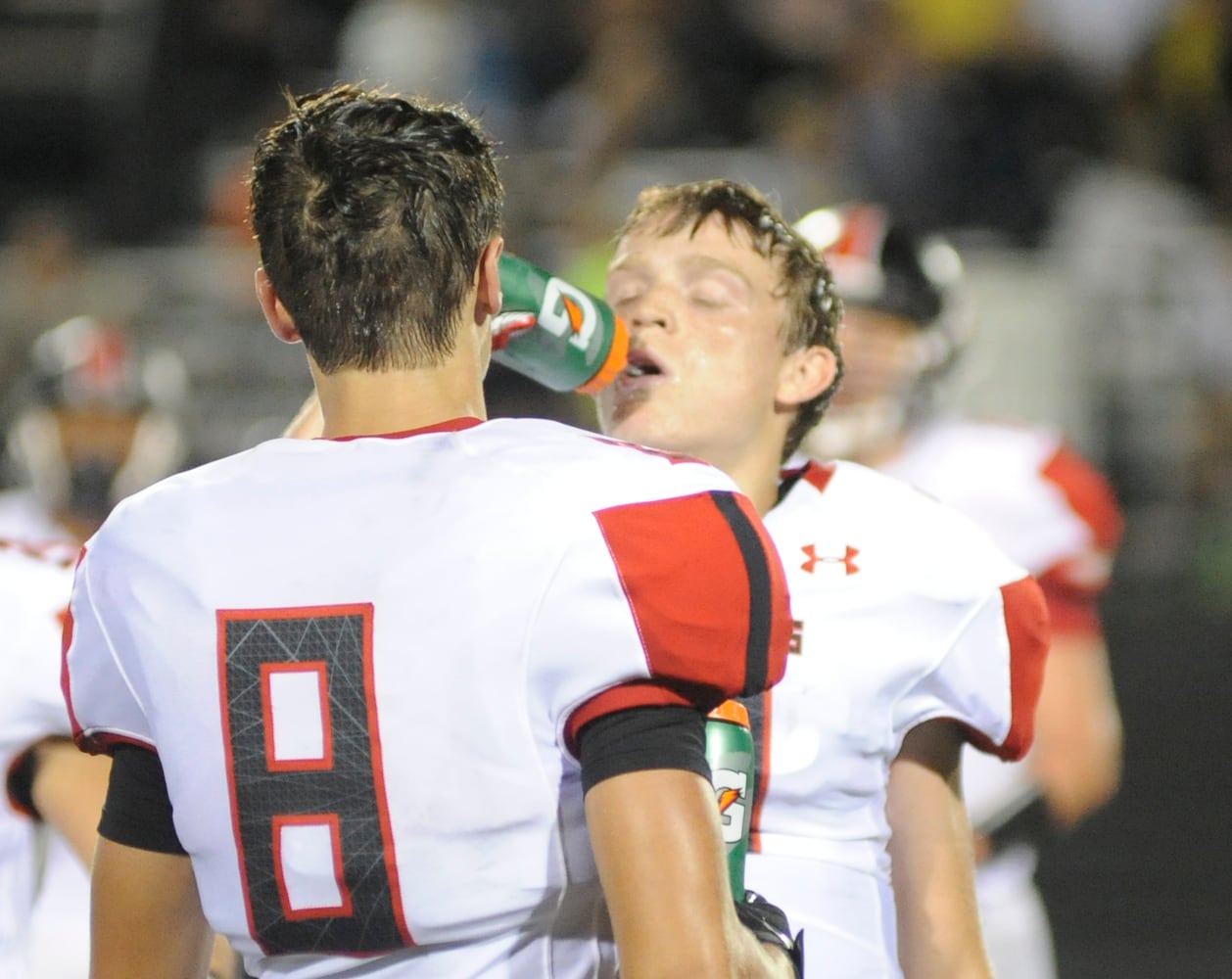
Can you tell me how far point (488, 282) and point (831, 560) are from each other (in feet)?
2.31

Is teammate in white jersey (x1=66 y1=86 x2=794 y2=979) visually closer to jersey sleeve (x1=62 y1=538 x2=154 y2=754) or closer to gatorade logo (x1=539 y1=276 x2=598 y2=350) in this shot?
jersey sleeve (x1=62 y1=538 x2=154 y2=754)

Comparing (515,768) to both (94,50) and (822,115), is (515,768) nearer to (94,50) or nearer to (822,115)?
(822,115)

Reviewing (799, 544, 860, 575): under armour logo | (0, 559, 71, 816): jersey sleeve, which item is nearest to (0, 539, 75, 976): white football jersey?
(0, 559, 71, 816): jersey sleeve

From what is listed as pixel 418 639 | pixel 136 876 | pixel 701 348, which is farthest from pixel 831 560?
pixel 136 876

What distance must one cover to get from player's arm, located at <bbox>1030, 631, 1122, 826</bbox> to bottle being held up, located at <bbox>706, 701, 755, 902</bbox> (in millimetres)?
1787

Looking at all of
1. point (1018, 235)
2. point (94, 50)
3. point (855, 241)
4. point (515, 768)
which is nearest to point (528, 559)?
point (515, 768)

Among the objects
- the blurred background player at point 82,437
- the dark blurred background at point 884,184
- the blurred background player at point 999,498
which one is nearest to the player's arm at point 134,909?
the blurred background player at point 999,498

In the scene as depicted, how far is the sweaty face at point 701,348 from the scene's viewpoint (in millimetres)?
2232

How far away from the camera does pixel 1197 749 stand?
5.16 meters

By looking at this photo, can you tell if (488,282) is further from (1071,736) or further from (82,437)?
(82,437)

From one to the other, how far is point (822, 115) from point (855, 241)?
137 inches

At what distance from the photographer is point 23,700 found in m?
2.16

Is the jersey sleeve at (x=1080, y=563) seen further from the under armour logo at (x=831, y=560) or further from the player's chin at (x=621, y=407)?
the player's chin at (x=621, y=407)

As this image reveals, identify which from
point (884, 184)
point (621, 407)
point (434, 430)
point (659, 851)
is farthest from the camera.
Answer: point (884, 184)
